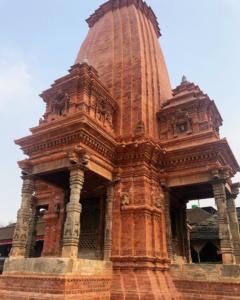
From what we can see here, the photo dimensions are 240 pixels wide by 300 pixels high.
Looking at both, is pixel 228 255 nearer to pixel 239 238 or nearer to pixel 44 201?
pixel 239 238

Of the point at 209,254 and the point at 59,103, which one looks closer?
the point at 59,103

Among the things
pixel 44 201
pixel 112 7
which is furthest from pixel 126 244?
pixel 112 7

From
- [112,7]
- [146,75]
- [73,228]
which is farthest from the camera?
[112,7]

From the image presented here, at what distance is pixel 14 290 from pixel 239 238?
8.39m

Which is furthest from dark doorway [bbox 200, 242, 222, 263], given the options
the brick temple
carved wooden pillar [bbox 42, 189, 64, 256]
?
carved wooden pillar [bbox 42, 189, 64, 256]

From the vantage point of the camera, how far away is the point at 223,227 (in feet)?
31.5

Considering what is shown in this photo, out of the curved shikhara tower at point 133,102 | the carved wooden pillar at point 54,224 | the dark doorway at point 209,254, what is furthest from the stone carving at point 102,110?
the dark doorway at point 209,254

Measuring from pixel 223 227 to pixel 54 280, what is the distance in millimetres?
5702

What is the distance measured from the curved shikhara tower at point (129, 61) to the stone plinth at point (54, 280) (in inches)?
222

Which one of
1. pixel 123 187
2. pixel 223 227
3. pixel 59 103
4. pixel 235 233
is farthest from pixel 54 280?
pixel 235 233

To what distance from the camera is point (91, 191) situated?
11.8 meters

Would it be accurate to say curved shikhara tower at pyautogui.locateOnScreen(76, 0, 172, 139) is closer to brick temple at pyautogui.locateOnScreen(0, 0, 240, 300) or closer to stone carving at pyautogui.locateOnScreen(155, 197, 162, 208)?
brick temple at pyautogui.locateOnScreen(0, 0, 240, 300)

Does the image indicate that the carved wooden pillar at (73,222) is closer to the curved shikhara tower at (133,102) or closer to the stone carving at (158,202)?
the curved shikhara tower at (133,102)

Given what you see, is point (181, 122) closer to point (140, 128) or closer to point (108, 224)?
point (140, 128)
